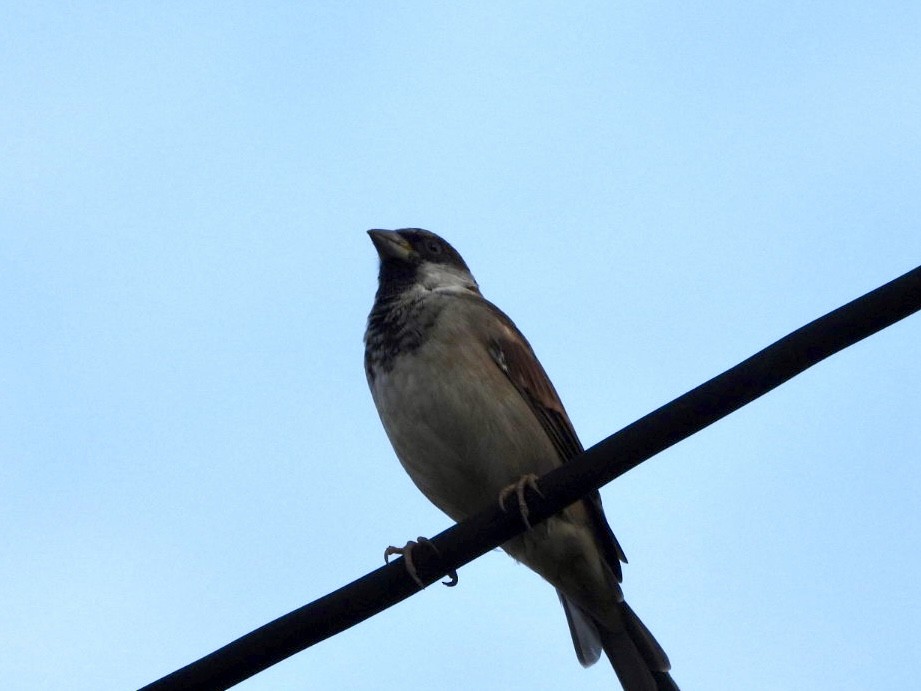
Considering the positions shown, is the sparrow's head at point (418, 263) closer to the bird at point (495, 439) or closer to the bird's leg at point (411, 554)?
the bird at point (495, 439)

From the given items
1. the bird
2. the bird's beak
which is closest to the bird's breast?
the bird

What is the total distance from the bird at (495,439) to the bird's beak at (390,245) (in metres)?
0.88

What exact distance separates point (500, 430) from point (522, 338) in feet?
3.29

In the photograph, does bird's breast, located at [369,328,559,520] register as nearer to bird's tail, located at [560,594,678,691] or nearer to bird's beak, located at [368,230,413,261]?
bird's tail, located at [560,594,678,691]

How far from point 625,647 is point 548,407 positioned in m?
1.23

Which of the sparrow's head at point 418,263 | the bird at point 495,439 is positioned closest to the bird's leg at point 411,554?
the bird at point 495,439

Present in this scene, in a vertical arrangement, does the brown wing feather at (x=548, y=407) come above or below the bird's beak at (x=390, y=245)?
below

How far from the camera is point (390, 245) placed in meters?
7.41

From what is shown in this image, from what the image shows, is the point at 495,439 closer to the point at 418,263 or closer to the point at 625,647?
the point at 625,647

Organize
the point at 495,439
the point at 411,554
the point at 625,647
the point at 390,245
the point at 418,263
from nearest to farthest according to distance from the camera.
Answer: the point at 411,554, the point at 495,439, the point at 625,647, the point at 418,263, the point at 390,245

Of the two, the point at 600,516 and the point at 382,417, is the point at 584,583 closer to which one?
the point at 600,516

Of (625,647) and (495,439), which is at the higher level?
(495,439)

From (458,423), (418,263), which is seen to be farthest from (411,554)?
(418,263)

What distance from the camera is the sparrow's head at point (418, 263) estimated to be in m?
6.98
